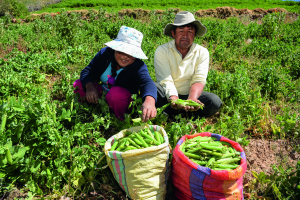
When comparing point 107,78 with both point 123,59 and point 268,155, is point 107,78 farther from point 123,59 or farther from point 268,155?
point 268,155

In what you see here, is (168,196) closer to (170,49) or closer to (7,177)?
(7,177)

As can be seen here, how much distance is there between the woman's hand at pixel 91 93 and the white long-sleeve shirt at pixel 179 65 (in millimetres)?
1004

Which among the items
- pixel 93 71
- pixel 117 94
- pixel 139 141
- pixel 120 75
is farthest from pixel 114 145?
pixel 93 71

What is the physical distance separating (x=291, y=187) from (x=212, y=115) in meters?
1.75

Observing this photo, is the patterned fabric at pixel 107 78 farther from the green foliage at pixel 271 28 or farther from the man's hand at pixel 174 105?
the green foliage at pixel 271 28

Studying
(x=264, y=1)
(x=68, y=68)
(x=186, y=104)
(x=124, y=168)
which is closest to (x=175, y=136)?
(x=186, y=104)

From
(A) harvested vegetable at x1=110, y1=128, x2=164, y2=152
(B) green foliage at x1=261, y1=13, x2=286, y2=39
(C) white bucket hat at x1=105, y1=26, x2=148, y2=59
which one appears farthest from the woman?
(B) green foliage at x1=261, y1=13, x2=286, y2=39

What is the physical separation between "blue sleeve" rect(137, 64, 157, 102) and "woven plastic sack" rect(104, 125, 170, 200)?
2.87 ft

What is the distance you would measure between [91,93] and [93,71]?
407 millimetres

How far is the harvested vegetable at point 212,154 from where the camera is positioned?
210 centimetres

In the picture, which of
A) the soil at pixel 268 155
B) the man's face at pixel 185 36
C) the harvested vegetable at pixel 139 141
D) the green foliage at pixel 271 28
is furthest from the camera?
the green foliage at pixel 271 28

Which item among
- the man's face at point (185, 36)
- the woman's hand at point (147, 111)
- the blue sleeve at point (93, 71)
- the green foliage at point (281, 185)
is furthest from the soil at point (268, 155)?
the blue sleeve at point (93, 71)

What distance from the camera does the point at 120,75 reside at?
3217 mm

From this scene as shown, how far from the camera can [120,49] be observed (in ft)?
9.25
